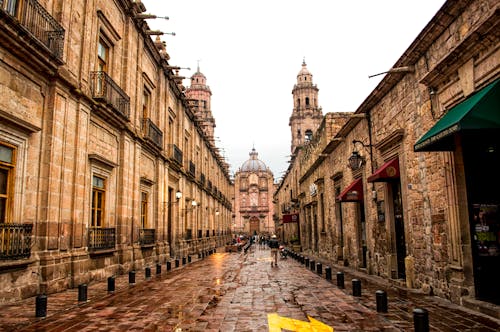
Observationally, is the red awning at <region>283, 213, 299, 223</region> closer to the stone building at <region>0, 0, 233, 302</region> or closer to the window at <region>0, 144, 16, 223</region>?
the stone building at <region>0, 0, 233, 302</region>

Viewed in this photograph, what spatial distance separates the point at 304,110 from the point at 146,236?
1987 inches

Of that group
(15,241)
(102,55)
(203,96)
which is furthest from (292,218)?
(203,96)

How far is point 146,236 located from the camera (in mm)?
16906

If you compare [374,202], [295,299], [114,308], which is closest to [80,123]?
[114,308]

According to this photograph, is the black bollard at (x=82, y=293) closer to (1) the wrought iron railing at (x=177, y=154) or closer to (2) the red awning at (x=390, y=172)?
(2) the red awning at (x=390, y=172)

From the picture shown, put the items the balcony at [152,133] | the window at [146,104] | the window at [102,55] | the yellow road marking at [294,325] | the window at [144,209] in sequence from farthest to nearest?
the window at [146,104]
the window at [144,209]
the balcony at [152,133]
the window at [102,55]
the yellow road marking at [294,325]

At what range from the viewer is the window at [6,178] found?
8.41 meters

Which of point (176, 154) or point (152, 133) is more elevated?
point (152, 133)

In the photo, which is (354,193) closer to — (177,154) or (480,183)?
(480,183)

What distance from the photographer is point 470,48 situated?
7.02 meters

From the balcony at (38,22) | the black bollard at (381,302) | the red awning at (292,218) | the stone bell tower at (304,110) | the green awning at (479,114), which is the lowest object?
the black bollard at (381,302)

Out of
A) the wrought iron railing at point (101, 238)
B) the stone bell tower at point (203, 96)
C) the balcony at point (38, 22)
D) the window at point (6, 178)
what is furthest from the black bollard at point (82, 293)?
the stone bell tower at point (203, 96)

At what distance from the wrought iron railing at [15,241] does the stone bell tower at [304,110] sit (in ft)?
184

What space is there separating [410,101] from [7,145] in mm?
9881
